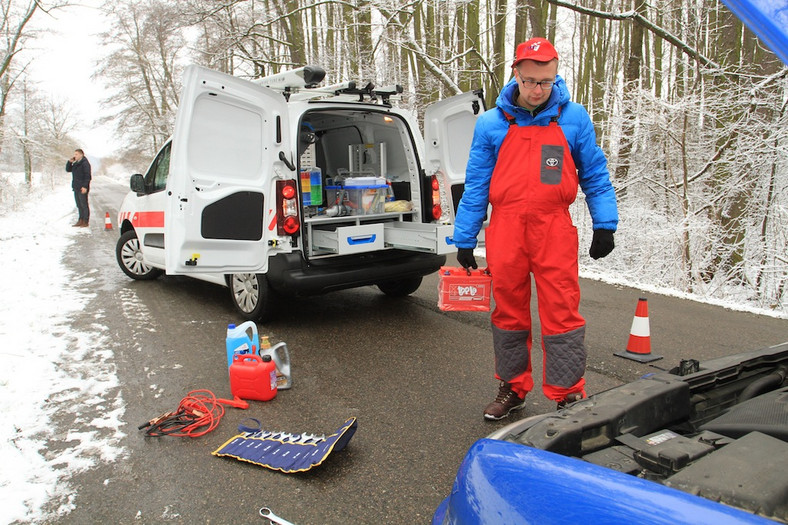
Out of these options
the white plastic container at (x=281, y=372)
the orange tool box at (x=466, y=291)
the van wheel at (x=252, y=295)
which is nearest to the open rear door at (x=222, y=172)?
the van wheel at (x=252, y=295)

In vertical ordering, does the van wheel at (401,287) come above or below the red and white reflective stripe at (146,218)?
below

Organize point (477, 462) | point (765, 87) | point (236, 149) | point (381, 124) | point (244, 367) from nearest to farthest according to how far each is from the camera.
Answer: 1. point (477, 462)
2. point (244, 367)
3. point (236, 149)
4. point (381, 124)
5. point (765, 87)

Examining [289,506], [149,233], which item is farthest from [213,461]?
[149,233]

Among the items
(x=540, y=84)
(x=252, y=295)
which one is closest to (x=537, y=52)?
(x=540, y=84)

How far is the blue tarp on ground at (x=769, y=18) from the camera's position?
107 centimetres

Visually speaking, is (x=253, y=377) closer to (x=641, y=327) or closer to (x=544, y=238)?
(x=544, y=238)

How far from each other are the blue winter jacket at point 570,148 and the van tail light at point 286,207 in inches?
72.8

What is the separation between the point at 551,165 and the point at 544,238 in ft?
1.26

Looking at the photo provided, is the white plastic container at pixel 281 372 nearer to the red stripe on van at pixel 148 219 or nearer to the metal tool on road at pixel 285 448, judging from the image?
the metal tool on road at pixel 285 448

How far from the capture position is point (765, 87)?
27.9 feet

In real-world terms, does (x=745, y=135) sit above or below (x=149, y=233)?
above

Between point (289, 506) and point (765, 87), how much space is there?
974cm

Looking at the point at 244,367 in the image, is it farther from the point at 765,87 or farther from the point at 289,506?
the point at 765,87

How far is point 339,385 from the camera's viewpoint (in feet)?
12.3
